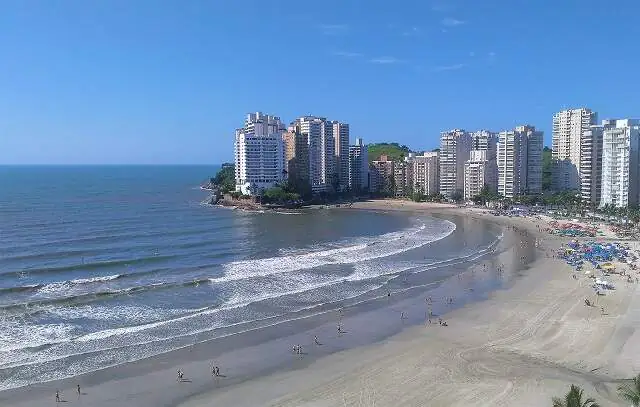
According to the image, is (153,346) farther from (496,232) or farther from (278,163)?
(278,163)

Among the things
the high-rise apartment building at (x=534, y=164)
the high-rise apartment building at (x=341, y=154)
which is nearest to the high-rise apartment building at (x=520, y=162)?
the high-rise apartment building at (x=534, y=164)

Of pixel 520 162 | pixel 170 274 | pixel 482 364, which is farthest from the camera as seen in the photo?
pixel 520 162

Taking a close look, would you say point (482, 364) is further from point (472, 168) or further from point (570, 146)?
point (570, 146)

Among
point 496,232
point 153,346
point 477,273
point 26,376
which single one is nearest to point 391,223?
point 496,232

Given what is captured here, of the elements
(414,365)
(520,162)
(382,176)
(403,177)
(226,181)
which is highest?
(520,162)

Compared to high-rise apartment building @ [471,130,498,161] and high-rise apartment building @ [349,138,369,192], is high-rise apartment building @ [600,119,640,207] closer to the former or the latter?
high-rise apartment building @ [471,130,498,161]

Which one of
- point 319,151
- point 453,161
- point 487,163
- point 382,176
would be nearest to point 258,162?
point 319,151

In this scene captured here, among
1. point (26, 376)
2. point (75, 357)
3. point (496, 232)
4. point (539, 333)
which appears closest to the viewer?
point (26, 376)
